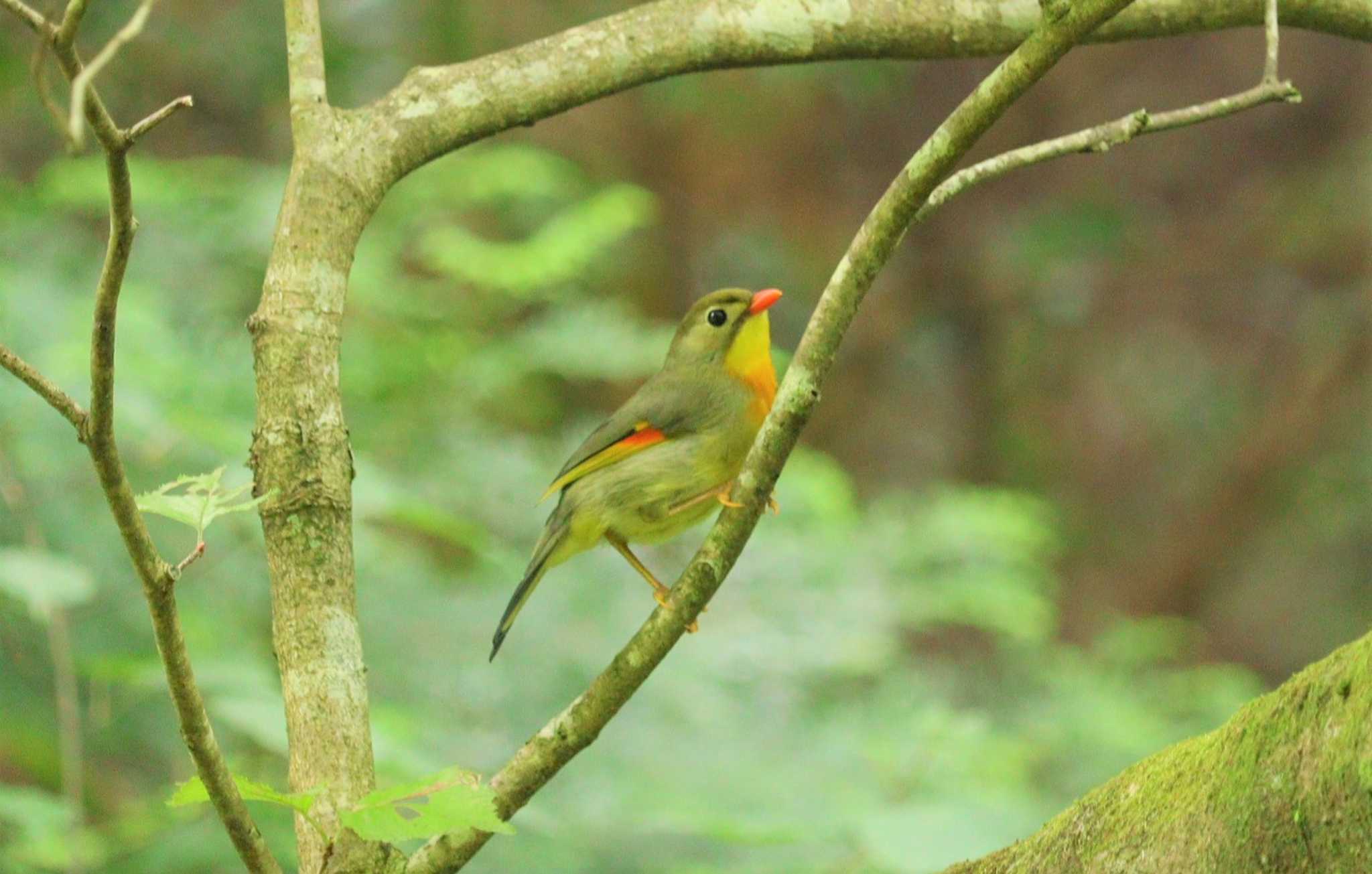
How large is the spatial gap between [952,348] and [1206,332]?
5.95 feet

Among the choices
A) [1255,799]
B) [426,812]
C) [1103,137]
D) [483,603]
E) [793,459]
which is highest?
[793,459]

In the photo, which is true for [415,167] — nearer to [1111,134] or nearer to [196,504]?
[196,504]

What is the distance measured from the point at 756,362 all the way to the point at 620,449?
47cm

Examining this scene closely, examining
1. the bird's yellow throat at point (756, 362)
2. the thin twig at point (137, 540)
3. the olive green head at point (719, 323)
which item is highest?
the olive green head at point (719, 323)

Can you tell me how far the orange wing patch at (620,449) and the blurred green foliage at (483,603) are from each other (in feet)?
1.54

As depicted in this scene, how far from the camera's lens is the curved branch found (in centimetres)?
205

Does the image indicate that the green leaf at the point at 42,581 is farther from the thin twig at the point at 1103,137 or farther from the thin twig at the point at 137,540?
the thin twig at the point at 1103,137

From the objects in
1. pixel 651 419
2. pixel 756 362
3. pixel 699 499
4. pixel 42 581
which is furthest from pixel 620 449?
pixel 42 581

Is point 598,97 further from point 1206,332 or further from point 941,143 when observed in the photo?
point 1206,332

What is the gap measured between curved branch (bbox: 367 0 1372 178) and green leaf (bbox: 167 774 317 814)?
33.9 inches

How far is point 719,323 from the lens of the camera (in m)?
3.80

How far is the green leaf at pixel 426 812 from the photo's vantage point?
1.48 meters

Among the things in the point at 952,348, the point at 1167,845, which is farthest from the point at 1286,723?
the point at 952,348

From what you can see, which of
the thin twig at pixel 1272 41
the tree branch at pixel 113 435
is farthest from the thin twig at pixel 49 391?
the thin twig at pixel 1272 41
